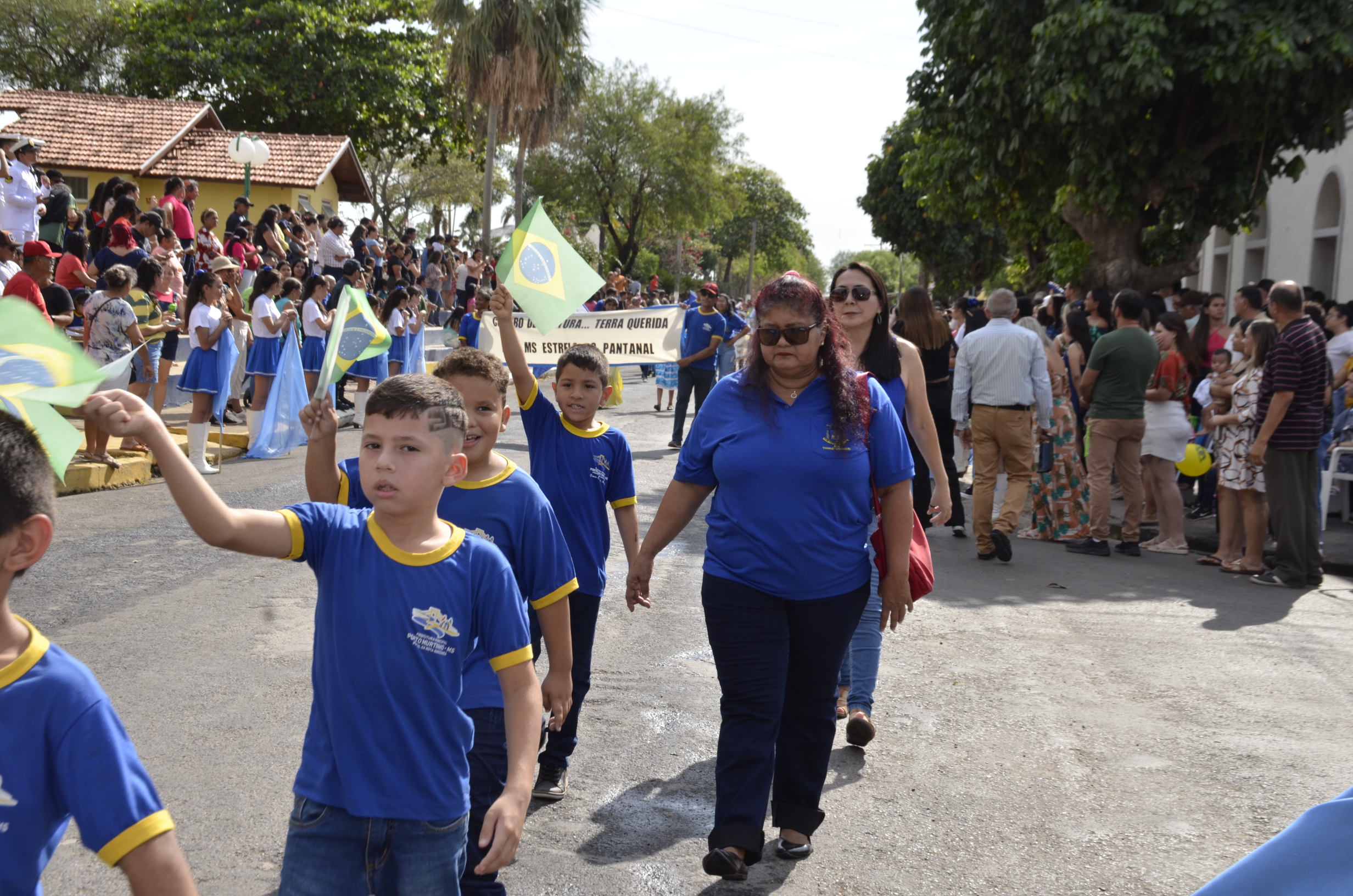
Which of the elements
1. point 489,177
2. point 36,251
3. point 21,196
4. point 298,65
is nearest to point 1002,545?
point 36,251

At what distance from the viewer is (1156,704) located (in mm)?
5621

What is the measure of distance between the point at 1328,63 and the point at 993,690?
12636 millimetres

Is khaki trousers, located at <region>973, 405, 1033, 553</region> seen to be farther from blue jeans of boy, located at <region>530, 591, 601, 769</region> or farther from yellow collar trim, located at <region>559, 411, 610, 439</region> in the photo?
blue jeans of boy, located at <region>530, 591, 601, 769</region>

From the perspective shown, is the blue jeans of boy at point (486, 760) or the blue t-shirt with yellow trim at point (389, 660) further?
the blue jeans of boy at point (486, 760)

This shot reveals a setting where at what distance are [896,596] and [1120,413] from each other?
6173 mm

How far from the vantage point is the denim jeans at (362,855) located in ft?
7.72

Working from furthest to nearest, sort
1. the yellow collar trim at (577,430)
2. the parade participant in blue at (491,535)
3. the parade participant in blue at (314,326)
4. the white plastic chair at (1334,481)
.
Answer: the parade participant in blue at (314,326) → the white plastic chair at (1334,481) → the yellow collar trim at (577,430) → the parade participant in blue at (491,535)

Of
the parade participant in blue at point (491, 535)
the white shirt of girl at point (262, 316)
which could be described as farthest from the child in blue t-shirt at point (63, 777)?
the white shirt of girl at point (262, 316)

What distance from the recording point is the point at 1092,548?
31.7 feet

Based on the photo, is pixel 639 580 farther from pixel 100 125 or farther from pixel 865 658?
pixel 100 125

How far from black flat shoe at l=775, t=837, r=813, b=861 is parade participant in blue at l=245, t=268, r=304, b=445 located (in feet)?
32.3

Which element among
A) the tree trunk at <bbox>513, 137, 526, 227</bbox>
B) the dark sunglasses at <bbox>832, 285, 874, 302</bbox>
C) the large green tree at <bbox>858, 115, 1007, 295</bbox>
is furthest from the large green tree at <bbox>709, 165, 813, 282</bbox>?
the dark sunglasses at <bbox>832, 285, 874, 302</bbox>

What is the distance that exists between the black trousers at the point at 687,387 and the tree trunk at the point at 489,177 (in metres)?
17.7

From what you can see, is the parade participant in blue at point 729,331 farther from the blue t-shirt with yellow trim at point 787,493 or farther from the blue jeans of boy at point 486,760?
the blue jeans of boy at point 486,760
